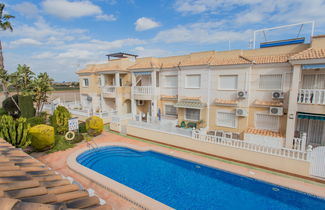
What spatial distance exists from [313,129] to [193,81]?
11.8 metres

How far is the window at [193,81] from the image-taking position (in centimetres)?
1857

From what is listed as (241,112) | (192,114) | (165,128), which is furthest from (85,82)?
(241,112)

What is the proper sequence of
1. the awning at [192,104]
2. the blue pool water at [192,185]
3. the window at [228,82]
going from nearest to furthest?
the blue pool water at [192,185], the window at [228,82], the awning at [192,104]

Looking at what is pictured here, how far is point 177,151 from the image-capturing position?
15938 millimetres

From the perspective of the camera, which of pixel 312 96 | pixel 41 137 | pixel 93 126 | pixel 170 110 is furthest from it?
pixel 170 110

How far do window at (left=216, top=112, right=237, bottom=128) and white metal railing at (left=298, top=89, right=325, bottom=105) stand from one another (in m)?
5.53

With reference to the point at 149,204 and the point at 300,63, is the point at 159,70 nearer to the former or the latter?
the point at 300,63

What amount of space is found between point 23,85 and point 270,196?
29550 mm

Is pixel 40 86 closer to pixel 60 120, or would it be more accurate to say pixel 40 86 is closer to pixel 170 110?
pixel 60 120

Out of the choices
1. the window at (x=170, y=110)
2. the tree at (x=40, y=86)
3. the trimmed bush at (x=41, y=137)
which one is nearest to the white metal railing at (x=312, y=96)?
the window at (x=170, y=110)

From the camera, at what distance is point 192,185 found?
11.1 metres

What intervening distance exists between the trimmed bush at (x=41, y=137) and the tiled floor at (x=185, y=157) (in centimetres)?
103

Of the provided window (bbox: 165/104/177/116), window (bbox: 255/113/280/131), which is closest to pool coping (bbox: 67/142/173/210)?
window (bbox: 165/104/177/116)

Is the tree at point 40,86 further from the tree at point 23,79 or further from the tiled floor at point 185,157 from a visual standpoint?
the tiled floor at point 185,157
